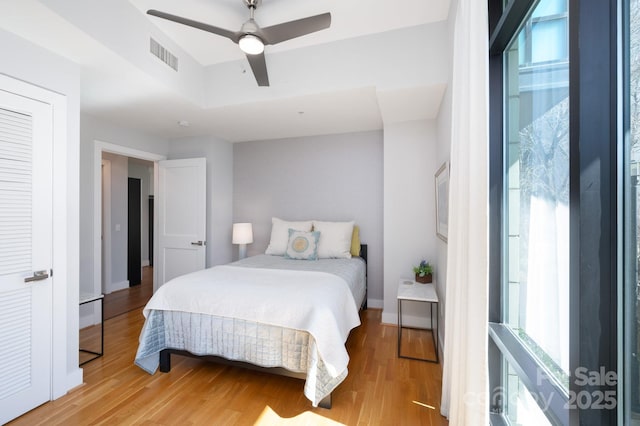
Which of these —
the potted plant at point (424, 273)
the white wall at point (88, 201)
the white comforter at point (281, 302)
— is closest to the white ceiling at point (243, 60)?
the white wall at point (88, 201)

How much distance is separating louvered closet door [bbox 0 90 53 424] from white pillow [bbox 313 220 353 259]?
2.47 metres

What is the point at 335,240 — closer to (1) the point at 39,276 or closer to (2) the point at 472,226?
(2) the point at 472,226

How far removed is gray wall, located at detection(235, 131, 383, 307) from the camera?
3855mm

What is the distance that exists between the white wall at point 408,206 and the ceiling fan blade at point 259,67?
152 centimetres

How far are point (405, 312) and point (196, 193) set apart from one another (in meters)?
3.20

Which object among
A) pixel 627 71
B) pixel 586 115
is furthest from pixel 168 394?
pixel 627 71

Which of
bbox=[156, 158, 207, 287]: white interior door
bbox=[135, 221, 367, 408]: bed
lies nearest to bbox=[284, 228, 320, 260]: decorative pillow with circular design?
bbox=[135, 221, 367, 408]: bed

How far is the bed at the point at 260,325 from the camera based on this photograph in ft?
5.85

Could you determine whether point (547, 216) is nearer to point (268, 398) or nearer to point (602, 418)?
point (602, 418)

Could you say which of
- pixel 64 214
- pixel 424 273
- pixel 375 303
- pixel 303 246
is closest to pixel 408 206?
pixel 424 273

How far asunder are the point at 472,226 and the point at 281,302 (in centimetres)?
131

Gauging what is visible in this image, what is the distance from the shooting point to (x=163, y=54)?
249cm

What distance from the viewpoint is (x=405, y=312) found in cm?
318

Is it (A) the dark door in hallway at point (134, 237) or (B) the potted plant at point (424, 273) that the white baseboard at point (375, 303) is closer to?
(B) the potted plant at point (424, 273)
